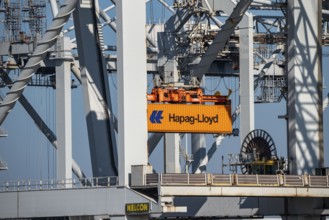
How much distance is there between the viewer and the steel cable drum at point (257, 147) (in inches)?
3332

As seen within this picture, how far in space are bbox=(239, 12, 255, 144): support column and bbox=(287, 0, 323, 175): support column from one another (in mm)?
10208

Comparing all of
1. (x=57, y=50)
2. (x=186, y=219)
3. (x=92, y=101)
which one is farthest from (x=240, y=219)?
(x=57, y=50)

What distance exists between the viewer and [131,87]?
74.8 meters

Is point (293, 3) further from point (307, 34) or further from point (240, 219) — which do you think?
point (240, 219)

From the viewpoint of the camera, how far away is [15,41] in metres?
110

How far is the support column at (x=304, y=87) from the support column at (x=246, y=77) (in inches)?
402

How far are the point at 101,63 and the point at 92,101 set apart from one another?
2.10 meters

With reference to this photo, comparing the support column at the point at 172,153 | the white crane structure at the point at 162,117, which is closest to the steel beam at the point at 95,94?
the white crane structure at the point at 162,117

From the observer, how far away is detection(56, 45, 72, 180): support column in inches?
3880

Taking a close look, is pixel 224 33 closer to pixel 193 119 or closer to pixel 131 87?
pixel 193 119

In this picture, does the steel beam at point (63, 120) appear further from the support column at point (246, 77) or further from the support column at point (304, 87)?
the support column at point (304, 87)

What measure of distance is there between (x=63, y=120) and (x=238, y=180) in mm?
27770

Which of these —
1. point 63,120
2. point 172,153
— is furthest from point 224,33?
point 172,153

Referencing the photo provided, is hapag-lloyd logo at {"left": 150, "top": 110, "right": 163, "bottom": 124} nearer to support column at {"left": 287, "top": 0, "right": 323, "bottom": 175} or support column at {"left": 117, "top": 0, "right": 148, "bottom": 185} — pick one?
support column at {"left": 117, "top": 0, "right": 148, "bottom": 185}
